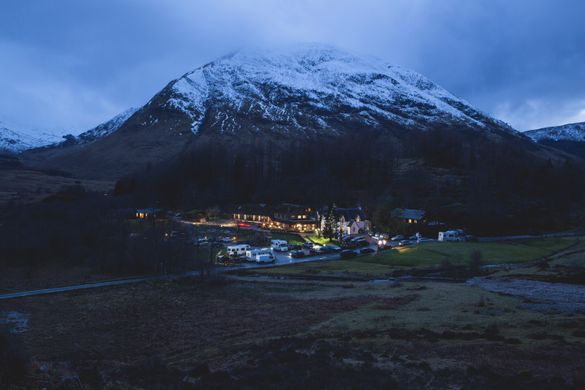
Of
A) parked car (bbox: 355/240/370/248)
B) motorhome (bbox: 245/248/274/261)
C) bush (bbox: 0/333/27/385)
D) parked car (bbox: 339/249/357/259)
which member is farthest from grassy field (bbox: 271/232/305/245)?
bush (bbox: 0/333/27/385)

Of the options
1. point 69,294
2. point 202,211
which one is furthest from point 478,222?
point 69,294

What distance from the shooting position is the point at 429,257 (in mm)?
71250

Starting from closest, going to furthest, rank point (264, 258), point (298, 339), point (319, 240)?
point (298, 339) < point (264, 258) < point (319, 240)

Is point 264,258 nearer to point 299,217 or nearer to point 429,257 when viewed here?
point 429,257

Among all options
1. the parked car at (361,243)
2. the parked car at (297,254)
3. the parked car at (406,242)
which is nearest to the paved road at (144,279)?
the parked car at (297,254)

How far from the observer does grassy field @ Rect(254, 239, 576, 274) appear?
64.4 m

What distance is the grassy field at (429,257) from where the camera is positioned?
6444 centimetres

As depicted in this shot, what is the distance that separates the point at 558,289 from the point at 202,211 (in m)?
98.3

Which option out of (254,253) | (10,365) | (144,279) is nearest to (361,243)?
(254,253)

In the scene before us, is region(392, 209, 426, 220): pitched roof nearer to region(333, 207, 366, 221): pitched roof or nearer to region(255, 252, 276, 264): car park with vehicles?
region(333, 207, 366, 221): pitched roof

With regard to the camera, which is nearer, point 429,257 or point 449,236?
point 429,257

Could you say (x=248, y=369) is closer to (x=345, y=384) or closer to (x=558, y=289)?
(x=345, y=384)

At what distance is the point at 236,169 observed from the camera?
155 metres

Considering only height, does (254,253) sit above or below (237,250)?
below
